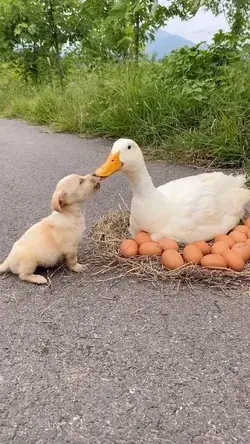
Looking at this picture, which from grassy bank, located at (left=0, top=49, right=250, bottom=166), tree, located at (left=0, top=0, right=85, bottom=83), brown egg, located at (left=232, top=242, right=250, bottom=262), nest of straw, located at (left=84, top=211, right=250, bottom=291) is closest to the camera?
nest of straw, located at (left=84, top=211, right=250, bottom=291)

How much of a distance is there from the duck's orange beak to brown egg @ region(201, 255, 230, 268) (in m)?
0.54

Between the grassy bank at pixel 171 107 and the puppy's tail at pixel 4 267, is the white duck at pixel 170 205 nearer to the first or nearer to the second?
the puppy's tail at pixel 4 267

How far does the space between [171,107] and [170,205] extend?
2335mm

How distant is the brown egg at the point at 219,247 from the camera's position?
6.98 ft

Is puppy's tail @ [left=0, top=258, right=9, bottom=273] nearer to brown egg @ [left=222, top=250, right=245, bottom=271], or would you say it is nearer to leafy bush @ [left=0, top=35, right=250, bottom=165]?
brown egg @ [left=222, top=250, right=245, bottom=271]

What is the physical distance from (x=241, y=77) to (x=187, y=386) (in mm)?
3260

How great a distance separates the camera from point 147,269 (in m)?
2.06

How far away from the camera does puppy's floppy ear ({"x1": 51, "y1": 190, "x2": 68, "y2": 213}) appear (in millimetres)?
2027

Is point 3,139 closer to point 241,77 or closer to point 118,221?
point 241,77

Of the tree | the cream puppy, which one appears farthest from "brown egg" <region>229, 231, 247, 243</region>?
the tree

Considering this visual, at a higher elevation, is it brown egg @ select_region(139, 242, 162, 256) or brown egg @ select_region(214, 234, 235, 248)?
brown egg @ select_region(214, 234, 235, 248)

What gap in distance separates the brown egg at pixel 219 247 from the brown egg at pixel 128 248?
0.33m

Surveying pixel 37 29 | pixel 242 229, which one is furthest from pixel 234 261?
pixel 37 29

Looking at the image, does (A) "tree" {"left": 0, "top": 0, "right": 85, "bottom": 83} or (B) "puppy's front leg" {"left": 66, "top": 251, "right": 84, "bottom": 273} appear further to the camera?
(A) "tree" {"left": 0, "top": 0, "right": 85, "bottom": 83}
